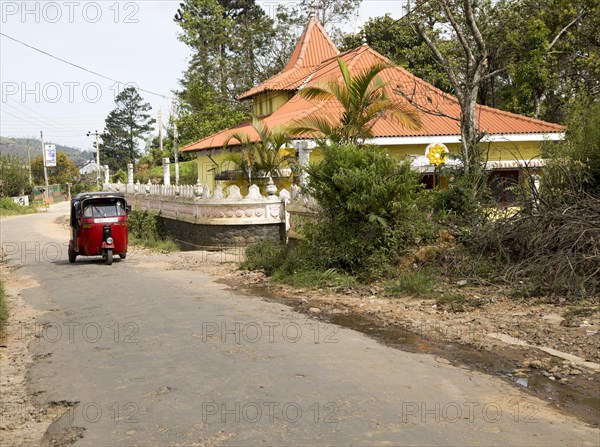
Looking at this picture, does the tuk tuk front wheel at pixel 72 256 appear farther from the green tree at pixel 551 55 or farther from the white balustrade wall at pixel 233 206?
the green tree at pixel 551 55

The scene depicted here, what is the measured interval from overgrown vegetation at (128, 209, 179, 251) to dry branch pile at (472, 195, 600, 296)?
44.6 feet

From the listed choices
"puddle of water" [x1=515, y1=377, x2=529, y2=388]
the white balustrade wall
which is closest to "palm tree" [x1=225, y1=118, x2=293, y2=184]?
the white balustrade wall

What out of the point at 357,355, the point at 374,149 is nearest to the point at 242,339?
the point at 357,355

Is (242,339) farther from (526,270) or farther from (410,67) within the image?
(410,67)

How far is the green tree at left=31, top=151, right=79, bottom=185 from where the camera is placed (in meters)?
106

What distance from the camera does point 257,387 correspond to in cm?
683

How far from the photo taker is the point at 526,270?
11.3 metres

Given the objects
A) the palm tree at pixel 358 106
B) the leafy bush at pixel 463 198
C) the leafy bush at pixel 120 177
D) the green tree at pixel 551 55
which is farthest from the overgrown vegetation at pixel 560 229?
the leafy bush at pixel 120 177

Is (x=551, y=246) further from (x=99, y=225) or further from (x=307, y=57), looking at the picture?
(x=307, y=57)

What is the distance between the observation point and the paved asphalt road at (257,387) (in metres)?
5.59

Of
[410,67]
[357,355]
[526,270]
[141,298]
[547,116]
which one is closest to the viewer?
[357,355]

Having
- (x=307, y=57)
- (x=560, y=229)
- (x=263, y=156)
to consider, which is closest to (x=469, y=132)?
(x=560, y=229)

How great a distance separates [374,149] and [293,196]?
556cm

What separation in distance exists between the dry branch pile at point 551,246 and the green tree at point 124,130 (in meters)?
99.8
